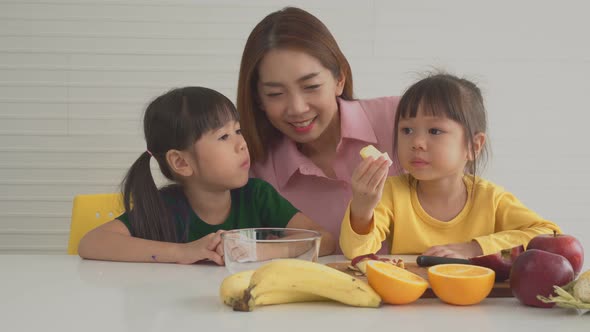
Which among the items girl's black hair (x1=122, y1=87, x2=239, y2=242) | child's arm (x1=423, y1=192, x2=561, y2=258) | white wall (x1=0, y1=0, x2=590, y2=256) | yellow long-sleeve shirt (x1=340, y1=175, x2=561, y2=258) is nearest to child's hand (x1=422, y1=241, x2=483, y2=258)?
child's arm (x1=423, y1=192, x2=561, y2=258)

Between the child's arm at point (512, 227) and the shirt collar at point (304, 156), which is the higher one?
the shirt collar at point (304, 156)

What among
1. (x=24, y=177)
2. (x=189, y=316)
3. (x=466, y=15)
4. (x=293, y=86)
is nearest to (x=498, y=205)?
(x=293, y=86)

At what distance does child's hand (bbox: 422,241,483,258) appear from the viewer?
1723 millimetres

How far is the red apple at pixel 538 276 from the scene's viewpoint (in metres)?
1.21

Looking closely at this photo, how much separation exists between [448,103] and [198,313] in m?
1.02

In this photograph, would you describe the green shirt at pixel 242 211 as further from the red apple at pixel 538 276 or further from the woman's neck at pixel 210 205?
the red apple at pixel 538 276

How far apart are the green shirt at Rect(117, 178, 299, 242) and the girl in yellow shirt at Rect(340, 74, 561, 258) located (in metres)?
0.27

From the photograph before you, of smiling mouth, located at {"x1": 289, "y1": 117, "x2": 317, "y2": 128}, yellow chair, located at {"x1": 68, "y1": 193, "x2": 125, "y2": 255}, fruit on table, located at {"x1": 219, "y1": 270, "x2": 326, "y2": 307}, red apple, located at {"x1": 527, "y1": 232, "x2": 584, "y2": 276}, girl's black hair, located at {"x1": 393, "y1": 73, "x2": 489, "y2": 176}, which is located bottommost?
yellow chair, located at {"x1": 68, "y1": 193, "x2": 125, "y2": 255}

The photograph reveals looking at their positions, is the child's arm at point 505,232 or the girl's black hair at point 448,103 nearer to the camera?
the child's arm at point 505,232

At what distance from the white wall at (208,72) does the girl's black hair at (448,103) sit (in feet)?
5.42

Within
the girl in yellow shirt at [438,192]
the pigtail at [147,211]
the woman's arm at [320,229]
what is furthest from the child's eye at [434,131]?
the pigtail at [147,211]

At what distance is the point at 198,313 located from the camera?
3.94 feet

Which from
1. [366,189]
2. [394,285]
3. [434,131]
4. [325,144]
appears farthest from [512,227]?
[394,285]

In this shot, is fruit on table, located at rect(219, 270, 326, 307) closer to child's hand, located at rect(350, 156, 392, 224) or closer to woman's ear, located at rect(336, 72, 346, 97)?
child's hand, located at rect(350, 156, 392, 224)
